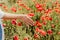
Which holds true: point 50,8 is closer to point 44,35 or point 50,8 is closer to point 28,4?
point 28,4

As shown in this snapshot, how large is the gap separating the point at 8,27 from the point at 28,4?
0.94 m

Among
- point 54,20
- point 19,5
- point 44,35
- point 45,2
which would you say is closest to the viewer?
point 44,35

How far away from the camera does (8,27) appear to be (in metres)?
4.21

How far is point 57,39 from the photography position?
166 inches

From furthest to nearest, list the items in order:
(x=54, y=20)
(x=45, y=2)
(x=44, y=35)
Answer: (x=45, y=2)
(x=54, y=20)
(x=44, y=35)

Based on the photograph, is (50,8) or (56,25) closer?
(56,25)

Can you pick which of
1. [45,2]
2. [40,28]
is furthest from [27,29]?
[45,2]

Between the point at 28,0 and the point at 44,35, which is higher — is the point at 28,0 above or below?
above

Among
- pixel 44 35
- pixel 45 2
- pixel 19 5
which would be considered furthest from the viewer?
pixel 45 2

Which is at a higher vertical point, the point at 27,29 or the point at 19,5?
the point at 19,5

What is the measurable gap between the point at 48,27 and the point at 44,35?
19cm

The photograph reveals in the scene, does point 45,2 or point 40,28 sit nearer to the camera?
point 40,28

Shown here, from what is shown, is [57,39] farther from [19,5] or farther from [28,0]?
[28,0]

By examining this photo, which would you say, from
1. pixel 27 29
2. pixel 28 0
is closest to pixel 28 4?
pixel 28 0
